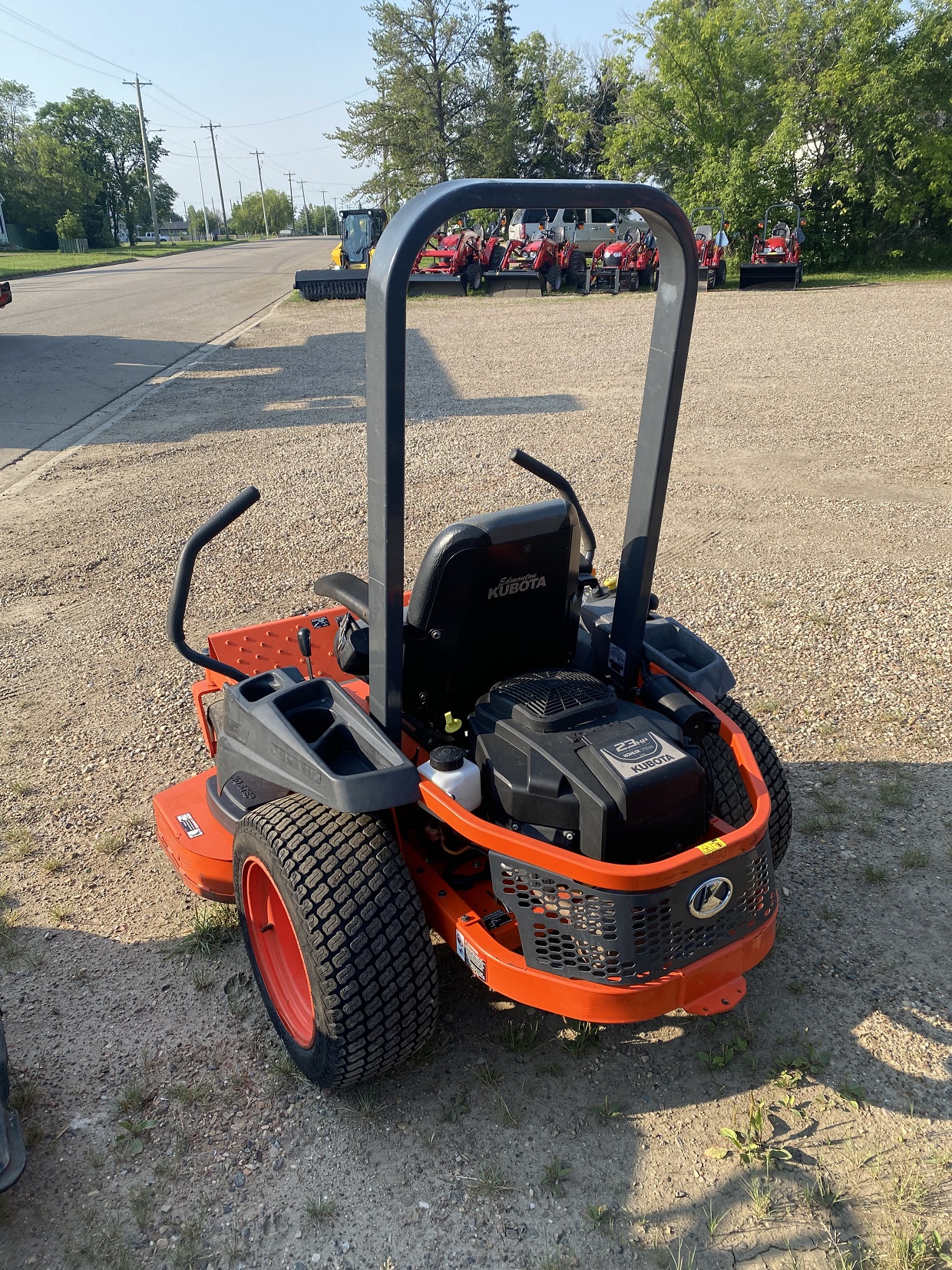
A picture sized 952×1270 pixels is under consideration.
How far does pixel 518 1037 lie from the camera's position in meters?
2.52

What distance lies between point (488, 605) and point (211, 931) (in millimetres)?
1460

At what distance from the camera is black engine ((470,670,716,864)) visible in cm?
205

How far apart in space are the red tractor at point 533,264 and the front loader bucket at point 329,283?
304 centimetres

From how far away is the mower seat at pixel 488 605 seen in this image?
2328 millimetres

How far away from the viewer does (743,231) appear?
77.2ft

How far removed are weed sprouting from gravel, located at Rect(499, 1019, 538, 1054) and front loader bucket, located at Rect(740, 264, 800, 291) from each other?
20218mm

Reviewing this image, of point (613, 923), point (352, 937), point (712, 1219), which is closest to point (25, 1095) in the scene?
point (352, 937)

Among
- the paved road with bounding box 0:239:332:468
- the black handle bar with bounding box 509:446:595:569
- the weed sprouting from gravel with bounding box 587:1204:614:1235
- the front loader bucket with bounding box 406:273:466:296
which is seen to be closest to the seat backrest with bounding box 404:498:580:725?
the black handle bar with bounding box 509:446:595:569

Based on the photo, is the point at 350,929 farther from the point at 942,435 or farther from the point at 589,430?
the point at 942,435

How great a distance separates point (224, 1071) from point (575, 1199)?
990 millimetres

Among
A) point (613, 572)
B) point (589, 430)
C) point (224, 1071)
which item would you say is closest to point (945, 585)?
point (613, 572)

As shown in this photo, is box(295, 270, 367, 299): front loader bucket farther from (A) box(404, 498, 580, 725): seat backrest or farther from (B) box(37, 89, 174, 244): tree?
(B) box(37, 89, 174, 244): tree

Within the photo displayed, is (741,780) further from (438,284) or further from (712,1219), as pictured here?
(438,284)

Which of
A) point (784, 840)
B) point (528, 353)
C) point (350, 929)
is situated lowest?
point (528, 353)
